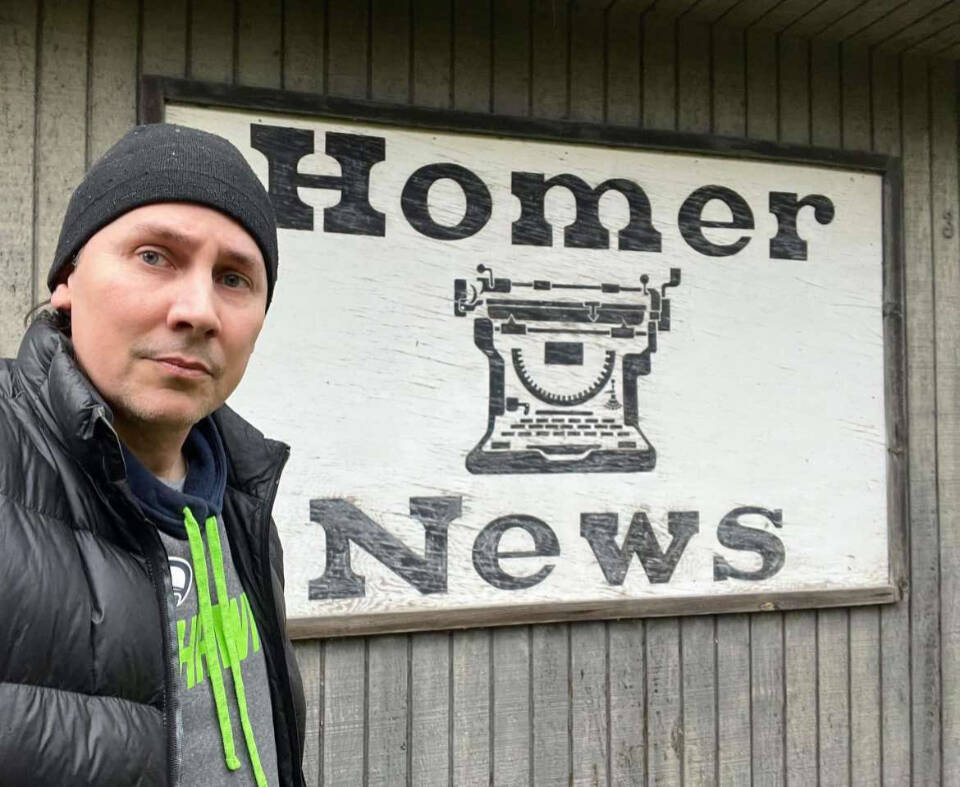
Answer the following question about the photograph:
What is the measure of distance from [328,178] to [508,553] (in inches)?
43.0

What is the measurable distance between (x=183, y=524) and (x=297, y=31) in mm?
1724

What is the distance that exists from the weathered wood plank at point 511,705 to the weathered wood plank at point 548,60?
4.75 feet

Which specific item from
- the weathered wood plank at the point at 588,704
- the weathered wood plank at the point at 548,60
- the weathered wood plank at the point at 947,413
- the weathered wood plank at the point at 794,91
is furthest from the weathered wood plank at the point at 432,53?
the weathered wood plank at the point at 947,413

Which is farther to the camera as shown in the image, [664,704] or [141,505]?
[664,704]

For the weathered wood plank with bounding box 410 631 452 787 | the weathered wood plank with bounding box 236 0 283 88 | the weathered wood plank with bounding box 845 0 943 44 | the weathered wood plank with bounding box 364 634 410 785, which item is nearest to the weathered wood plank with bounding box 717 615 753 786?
the weathered wood plank with bounding box 410 631 452 787

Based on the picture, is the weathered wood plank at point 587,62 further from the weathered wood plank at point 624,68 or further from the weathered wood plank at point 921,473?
the weathered wood plank at point 921,473

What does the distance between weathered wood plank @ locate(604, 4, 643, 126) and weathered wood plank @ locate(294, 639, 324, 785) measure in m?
1.67

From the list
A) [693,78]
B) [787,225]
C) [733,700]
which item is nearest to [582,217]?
[693,78]

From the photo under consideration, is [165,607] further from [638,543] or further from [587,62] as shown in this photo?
[587,62]

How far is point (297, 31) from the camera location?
248cm

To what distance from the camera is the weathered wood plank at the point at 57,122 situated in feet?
7.45

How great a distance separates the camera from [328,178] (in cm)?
249

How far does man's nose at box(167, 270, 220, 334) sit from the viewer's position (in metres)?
1.06

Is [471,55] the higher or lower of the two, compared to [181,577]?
higher
